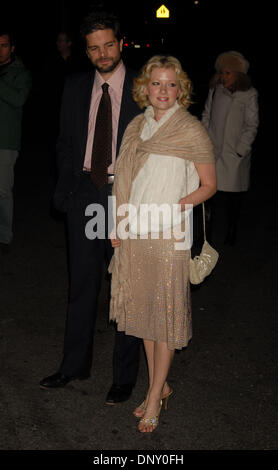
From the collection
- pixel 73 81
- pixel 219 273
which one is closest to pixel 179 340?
pixel 73 81

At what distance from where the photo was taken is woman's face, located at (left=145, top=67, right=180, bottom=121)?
324cm

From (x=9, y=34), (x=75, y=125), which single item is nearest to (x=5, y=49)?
(x=9, y=34)

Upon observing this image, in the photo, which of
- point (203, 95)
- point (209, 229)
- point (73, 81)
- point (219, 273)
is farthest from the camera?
point (203, 95)

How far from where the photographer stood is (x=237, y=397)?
3.97 m

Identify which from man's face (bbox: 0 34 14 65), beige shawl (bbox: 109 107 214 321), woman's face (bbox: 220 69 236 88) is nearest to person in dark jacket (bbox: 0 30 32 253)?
man's face (bbox: 0 34 14 65)

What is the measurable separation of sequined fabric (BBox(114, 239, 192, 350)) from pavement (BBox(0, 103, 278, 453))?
1.89 feet

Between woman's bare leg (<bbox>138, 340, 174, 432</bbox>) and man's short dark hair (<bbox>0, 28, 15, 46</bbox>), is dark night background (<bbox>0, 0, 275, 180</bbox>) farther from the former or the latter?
woman's bare leg (<bbox>138, 340, 174, 432</bbox>)

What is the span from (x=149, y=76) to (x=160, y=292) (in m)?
1.17

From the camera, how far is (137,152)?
11.0 feet

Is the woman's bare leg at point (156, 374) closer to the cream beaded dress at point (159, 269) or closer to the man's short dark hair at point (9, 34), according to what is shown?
the cream beaded dress at point (159, 269)

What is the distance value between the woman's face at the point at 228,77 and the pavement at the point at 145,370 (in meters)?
1.81

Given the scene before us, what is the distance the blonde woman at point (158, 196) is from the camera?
3240mm

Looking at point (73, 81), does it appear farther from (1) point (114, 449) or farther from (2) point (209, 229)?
(2) point (209, 229)
